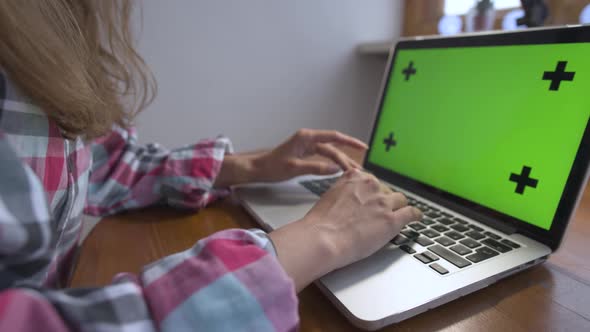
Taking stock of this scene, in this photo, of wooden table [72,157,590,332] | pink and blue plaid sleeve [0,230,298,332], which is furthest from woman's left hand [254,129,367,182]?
pink and blue plaid sleeve [0,230,298,332]

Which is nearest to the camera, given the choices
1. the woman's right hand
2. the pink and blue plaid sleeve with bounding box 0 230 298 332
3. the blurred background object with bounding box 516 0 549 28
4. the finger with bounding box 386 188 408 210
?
the pink and blue plaid sleeve with bounding box 0 230 298 332

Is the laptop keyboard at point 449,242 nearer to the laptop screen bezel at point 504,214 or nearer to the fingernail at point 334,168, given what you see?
the laptop screen bezel at point 504,214

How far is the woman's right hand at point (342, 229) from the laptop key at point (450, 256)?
4 centimetres

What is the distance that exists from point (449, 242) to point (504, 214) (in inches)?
4.2

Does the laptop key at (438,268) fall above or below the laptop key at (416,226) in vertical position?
above

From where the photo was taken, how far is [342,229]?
0.36 metres

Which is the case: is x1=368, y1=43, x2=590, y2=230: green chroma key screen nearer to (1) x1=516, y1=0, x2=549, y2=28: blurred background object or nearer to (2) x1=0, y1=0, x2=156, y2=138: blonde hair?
(1) x1=516, y1=0, x2=549, y2=28: blurred background object

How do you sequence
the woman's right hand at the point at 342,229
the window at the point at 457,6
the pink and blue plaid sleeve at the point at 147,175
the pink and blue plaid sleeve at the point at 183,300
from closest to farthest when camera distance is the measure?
the pink and blue plaid sleeve at the point at 183,300 < the woman's right hand at the point at 342,229 < the pink and blue plaid sleeve at the point at 147,175 < the window at the point at 457,6

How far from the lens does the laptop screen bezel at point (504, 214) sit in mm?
367

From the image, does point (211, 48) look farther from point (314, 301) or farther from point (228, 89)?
point (314, 301)

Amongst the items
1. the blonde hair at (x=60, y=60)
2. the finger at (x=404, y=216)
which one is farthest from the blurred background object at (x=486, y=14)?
the blonde hair at (x=60, y=60)

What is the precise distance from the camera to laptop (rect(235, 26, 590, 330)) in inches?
12.6

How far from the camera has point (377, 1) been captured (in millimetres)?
1208

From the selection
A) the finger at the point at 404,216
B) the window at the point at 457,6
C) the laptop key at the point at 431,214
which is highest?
the window at the point at 457,6
